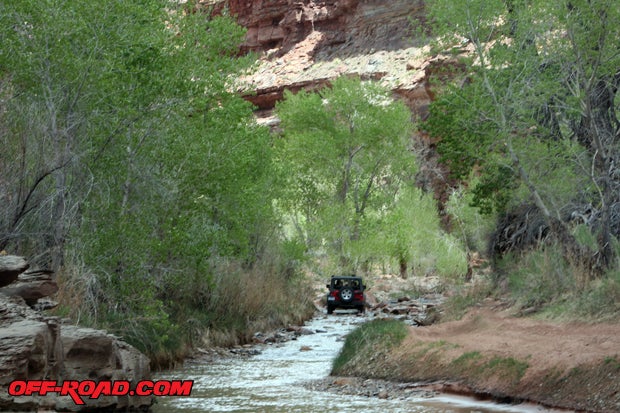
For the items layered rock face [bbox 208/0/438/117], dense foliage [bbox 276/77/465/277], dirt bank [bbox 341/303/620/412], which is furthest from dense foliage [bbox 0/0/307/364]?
layered rock face [bbox 208/0/438/117]

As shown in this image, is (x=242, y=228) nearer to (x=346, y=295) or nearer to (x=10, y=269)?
(x=346, y=295)

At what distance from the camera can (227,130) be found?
83.4 ft

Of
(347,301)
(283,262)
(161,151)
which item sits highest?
(161,151)

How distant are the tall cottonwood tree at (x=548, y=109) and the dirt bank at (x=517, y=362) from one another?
3.17 metres

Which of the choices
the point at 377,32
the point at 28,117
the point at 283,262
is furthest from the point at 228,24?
the point at 377,32

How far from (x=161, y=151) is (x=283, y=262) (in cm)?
1233

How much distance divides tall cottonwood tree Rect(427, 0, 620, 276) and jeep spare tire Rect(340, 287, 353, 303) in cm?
1107

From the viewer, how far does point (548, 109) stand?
70.6 feet

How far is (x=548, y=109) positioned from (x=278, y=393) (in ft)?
39.5

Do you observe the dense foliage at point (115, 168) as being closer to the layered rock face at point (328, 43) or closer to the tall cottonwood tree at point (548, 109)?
the tall cottonwood tree at point (548, 109)

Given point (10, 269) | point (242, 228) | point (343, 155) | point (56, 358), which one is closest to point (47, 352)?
point (56, 358)

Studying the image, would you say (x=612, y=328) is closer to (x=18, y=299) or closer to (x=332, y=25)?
(x=18, y=299)

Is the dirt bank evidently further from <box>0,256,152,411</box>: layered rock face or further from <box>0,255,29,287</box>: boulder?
<box>0,255,29,287</box>: boulder

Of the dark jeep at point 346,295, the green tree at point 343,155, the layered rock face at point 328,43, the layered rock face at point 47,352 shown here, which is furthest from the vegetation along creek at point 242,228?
the layered rock face at point 328,43
